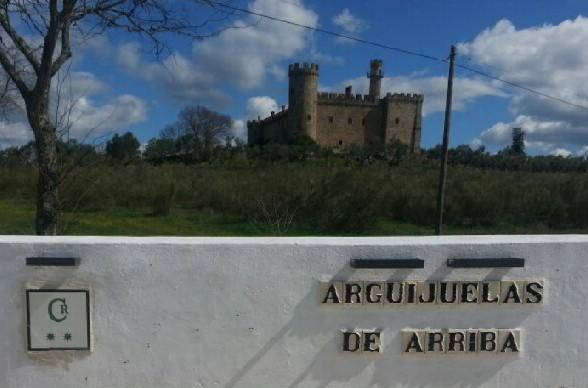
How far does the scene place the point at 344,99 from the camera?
73875 mm

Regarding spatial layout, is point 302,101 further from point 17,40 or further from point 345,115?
point 17,40

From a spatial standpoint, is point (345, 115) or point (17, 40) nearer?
point (17, 40)

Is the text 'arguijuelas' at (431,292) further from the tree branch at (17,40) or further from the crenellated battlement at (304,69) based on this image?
the crenellated battlement at (304,69)

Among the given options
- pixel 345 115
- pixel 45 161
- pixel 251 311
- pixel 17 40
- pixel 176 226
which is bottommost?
pixel 176 226

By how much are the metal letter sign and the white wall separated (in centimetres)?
6

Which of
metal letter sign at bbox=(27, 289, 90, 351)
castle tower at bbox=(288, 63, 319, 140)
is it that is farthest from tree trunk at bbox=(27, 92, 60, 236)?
castle tower at bbox=(288, 63, 319, 140)

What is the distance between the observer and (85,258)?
10.6 ft

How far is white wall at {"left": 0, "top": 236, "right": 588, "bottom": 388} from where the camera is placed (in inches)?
127

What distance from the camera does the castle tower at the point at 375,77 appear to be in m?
75.6

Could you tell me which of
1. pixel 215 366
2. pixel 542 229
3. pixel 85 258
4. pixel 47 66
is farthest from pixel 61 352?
pixel 542 229

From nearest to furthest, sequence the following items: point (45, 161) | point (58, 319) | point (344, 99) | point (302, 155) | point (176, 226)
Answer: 1. point (58, 319)
2. point (45, 161)
3. point (176, 226)
4. point (302, 155)
5. point (344, 99)

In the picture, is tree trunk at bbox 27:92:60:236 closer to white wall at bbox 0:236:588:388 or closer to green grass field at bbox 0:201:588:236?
white wall at bbox 0:236:588:388

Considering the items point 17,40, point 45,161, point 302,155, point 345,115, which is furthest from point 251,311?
point 345,115

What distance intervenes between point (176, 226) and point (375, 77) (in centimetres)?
6683
